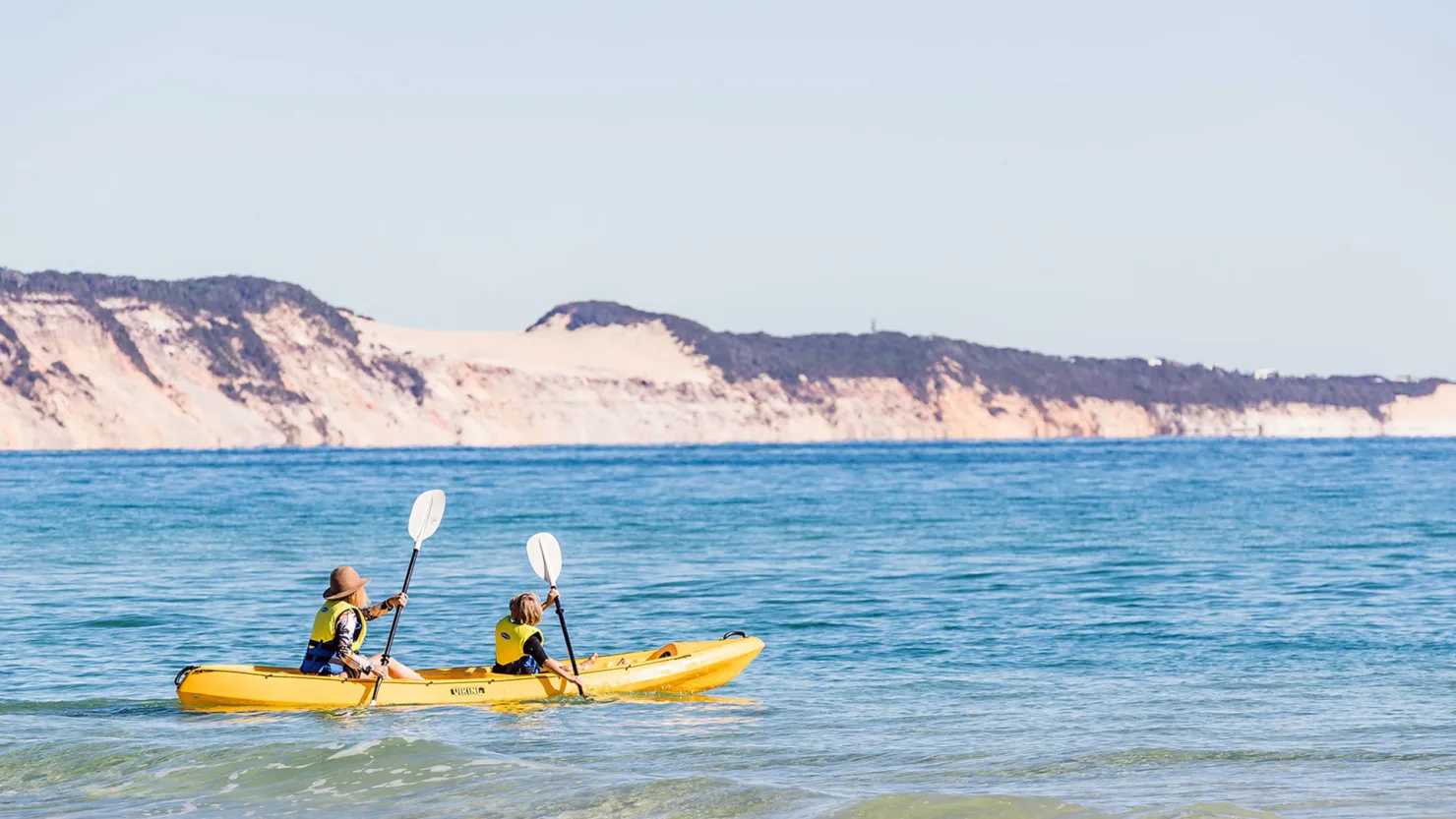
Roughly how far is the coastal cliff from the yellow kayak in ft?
368

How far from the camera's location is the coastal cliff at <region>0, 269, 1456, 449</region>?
124 meters

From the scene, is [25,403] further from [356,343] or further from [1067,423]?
[1067,423]

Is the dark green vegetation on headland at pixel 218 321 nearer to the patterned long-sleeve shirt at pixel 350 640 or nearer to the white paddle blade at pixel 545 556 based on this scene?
the white paddle blade at pixel 545 556

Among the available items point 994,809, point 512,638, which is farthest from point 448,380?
point 994,809

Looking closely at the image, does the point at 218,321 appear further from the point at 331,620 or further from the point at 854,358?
the point at 331,620

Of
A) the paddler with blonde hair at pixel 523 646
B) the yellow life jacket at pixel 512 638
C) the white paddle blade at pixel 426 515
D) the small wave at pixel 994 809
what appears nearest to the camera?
the small wave at pixel 994 809

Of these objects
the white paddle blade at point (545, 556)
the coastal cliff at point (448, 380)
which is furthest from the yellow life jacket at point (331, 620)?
the coastal cliff at point (448, 380)

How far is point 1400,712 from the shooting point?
52.7 ft

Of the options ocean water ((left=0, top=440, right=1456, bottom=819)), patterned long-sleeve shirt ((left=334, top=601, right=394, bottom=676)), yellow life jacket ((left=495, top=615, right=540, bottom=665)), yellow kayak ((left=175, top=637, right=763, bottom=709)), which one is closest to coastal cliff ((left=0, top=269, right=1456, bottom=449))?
ocean water ((left=0, top=440, right=1456, bottom=819))

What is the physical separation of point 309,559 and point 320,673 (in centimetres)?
1917

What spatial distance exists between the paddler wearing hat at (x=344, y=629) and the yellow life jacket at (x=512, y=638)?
3.93 feet

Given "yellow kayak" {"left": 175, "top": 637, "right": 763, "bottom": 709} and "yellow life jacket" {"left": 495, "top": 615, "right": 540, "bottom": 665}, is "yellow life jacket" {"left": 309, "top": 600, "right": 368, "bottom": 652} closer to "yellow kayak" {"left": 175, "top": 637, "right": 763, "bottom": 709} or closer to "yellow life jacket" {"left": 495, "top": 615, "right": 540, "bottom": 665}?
"yellow kayak" {"left": 175, "top": 637, "right": 763, "bottom": 709}

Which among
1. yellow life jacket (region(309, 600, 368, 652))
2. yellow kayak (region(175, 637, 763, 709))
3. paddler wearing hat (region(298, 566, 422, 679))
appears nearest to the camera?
paddler wearing hat (region(298, 566, 422, 679))

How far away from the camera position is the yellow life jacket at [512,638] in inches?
678
